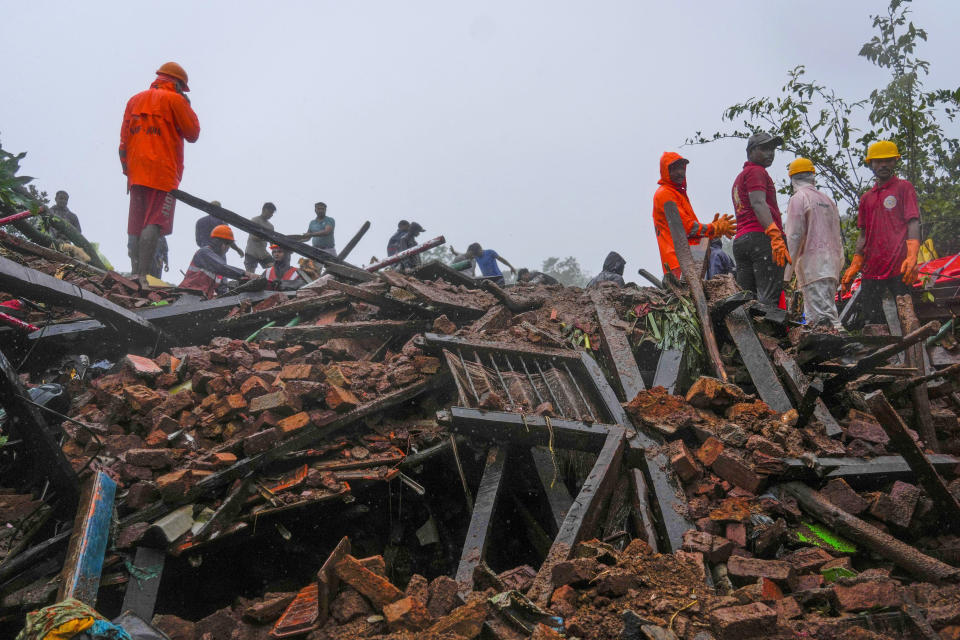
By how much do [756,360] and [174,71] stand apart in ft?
22.9

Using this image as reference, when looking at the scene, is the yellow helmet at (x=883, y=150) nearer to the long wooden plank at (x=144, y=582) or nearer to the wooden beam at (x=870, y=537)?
Answer: the wooden beam at (x=870, y=537)

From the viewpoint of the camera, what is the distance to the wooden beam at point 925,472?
271 centimetres

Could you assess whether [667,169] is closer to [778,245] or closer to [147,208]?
[778,245]

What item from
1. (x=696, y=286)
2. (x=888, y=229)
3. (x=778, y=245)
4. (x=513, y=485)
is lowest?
(x=513, y=485)

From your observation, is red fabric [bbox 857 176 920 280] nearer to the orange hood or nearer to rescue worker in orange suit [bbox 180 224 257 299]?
the orange hood

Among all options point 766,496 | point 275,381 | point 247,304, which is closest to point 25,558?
point 275,381

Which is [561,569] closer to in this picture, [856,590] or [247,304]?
[856,590]

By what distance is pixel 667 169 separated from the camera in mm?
5922

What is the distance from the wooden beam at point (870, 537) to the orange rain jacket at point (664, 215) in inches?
122

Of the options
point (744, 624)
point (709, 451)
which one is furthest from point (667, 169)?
point (744, 624)

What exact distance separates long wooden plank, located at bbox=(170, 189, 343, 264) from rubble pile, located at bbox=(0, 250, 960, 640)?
2.06 metres

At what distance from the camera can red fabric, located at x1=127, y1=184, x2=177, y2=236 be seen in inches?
253

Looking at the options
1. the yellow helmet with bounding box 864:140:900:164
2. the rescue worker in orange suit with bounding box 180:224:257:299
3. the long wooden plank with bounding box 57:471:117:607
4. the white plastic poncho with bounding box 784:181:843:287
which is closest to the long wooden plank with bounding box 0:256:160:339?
the rescue worker in orange suit with bounding box 180:224:257:299

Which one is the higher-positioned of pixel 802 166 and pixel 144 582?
pixel 802 166
